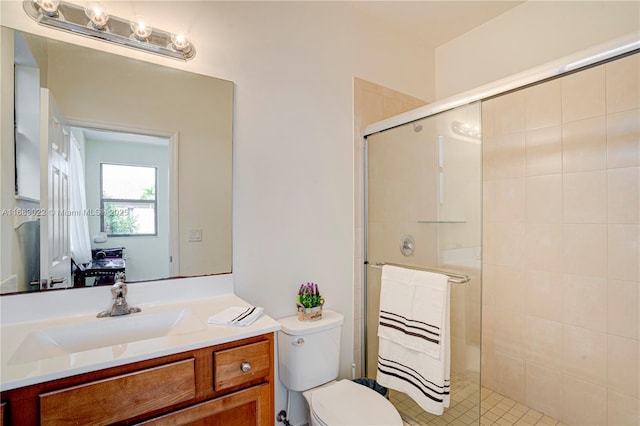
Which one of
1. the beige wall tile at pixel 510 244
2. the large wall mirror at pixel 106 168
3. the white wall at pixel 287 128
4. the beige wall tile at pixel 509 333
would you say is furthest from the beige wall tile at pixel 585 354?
the large wall mirror at pixel 106 168

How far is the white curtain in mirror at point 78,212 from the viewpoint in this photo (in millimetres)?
1239

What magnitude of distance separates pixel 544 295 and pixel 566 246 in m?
0.34

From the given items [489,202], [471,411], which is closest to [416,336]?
[471,411]

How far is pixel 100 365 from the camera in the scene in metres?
0.86

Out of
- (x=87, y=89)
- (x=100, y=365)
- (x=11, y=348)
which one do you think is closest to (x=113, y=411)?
(x=100, y=365)

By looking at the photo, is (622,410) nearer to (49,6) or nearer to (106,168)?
(106,168)

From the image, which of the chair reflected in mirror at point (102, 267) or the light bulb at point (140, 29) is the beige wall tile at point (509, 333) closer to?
the chair reflected in mirror at point (102, 267)

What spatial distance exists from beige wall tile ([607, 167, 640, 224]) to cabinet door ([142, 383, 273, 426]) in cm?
200

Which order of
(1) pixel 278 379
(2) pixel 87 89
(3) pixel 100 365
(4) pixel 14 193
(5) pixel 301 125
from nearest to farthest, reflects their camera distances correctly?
(3) pixel 100 365 → (4) pixel 14 193 → (2) pixel 87 89 → (1) pixel 278 379 → (5) pixel 301 125

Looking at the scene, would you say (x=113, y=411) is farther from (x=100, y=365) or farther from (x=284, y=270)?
(x=284, y=270)

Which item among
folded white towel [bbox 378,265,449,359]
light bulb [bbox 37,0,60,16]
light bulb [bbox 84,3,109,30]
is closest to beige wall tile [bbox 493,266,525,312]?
folded white towel [bbox 378,265,449,359]

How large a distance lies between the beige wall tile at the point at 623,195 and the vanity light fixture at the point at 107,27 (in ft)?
7.50

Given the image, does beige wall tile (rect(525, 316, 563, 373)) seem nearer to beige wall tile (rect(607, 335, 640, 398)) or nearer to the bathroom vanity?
beige wall tile (rect(607, 335, 640, 398))

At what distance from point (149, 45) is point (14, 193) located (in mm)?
770
